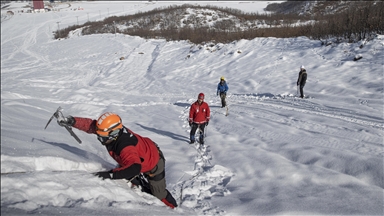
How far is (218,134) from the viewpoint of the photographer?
822cm

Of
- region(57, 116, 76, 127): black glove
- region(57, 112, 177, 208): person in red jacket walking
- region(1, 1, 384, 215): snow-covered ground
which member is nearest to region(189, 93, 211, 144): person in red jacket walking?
region(1, 1, 384, 215): snow-covered ground

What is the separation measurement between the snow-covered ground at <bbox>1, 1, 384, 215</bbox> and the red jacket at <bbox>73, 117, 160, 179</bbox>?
22 centimetres

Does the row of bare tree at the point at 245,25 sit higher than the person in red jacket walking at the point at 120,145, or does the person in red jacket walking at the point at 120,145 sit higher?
the row of bare tree at the point at 245,25

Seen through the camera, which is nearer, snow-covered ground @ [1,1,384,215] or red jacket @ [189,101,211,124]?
snow-covered ground @ [1,1,384,215]

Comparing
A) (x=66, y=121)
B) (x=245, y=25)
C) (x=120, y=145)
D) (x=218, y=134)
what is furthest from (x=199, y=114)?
(x=245, y=25)

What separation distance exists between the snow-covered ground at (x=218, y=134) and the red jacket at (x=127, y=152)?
0.22 m

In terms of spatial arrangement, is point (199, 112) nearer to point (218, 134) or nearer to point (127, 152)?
point (218, 134)

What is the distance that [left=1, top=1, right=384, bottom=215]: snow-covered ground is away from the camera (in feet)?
6.93

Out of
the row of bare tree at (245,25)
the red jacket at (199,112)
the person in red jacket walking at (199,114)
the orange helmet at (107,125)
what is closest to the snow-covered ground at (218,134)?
the orange helmet at (107,125)

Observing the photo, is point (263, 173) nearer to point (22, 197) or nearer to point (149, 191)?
point (149, 191)

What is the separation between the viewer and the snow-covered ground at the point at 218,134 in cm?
211

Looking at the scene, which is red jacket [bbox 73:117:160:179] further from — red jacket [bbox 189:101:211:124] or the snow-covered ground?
red jacket [bbox 189:101:211:124]

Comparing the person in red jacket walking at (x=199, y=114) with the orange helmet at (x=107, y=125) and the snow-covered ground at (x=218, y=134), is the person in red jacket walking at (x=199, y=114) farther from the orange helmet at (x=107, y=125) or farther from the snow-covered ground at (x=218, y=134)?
the orange helmet at (x=107, y=125)

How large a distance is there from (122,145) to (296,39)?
21.2m
